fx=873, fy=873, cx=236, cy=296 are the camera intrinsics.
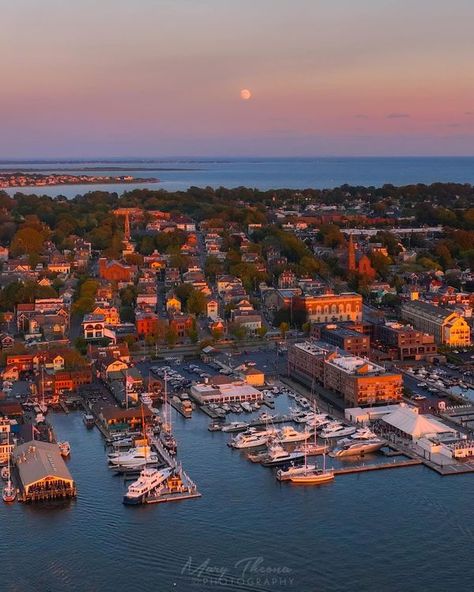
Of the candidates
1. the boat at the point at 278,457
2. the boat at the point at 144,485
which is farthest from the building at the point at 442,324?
the boat at the point at 144,485

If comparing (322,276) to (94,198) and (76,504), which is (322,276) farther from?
(94,198)

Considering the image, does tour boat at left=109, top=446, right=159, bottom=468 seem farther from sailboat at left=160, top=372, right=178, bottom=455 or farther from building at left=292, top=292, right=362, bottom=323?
building at left=292, top=292, right=362, bottom=323

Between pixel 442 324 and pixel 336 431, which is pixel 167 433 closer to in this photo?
pixel 336 431

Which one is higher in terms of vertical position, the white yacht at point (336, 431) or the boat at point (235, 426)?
the white yacht at point (336, 431)

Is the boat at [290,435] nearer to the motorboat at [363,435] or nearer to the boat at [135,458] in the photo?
the motorboat at [363,435]

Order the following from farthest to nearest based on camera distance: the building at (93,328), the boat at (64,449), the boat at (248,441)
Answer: the building at (93,328) → the boat at (248,441) → the boat at (64,449)

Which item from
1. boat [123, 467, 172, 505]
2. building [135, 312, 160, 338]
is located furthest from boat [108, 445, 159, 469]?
building [135, 312, 160, 338]

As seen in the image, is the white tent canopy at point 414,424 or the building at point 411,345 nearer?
the white tent canopy at point 414,424
